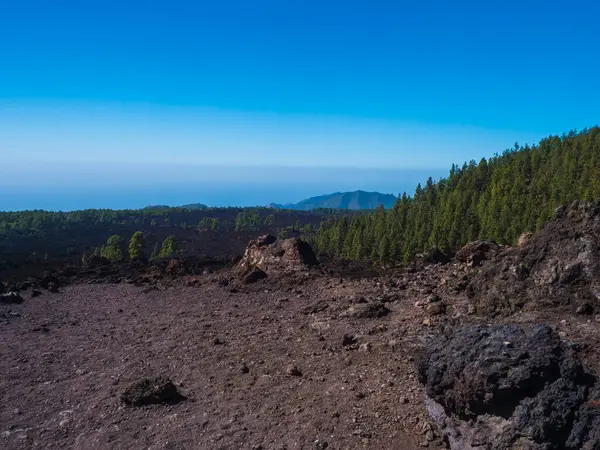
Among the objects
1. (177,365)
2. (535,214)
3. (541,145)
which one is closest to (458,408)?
(177,365)

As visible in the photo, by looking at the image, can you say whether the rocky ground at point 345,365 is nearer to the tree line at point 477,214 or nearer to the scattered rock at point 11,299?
the scattered rock at point 11,299

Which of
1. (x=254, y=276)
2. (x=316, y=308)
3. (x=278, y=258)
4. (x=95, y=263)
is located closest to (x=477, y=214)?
(x=278, y=258)

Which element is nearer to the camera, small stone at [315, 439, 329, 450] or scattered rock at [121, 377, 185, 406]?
small stone at [315, 439, 329, 450]

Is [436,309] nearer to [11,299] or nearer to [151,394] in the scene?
[151,394]

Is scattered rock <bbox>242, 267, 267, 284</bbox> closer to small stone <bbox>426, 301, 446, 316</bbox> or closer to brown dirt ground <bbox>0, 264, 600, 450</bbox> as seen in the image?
brown dirt ground <bbox>0, 264, 600, 450</bbox>

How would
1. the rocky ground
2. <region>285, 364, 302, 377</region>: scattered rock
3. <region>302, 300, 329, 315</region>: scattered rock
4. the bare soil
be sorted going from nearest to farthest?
the rocky ground, the bare soil, <region>285, 364, 302, 377</region>: scattered rock, <region>302, 300, 329, 315</region>: scattered rock

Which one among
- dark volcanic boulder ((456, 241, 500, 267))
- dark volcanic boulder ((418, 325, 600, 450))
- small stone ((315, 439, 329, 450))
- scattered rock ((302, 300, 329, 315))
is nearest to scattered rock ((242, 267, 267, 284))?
scattered rock ((302, 300, 329, 315))

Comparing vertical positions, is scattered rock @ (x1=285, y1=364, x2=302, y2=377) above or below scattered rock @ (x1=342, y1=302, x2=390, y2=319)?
below

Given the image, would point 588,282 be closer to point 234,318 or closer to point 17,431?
point 234,318

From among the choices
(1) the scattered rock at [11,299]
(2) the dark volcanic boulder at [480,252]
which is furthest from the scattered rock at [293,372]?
(1) the scattered rock at [11,299]
